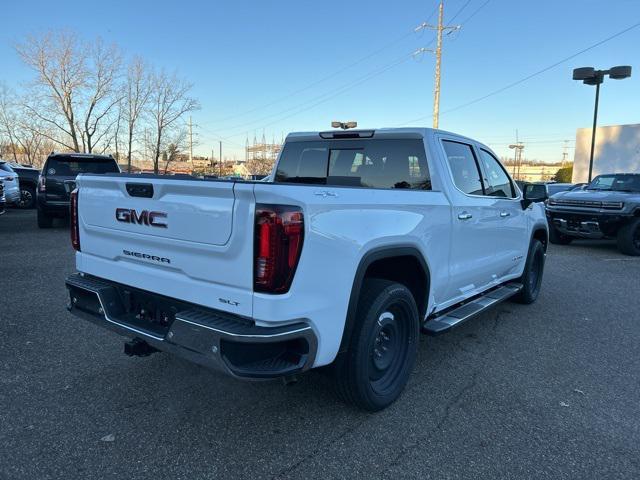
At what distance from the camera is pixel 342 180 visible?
13.5ft

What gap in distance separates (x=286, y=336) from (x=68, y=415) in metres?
1.70

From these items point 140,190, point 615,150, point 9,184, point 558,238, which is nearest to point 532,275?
point 140,190

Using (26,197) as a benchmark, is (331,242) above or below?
above

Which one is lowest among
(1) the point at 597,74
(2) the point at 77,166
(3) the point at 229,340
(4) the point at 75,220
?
(3) the point at 229,340

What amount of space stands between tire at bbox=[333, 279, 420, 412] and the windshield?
9934 millimetres

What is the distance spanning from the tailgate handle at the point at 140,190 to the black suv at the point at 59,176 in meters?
9.48

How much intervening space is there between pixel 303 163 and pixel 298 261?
236cm

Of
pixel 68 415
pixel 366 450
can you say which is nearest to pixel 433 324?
pixel 366 450

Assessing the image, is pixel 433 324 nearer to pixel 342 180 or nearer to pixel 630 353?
pixel 342 180

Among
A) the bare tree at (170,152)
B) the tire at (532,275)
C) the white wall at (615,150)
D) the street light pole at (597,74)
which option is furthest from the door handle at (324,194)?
the bare tree at (170,152)

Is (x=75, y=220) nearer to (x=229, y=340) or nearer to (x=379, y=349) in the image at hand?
(x=229, y=340)

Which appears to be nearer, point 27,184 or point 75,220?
point 75,220

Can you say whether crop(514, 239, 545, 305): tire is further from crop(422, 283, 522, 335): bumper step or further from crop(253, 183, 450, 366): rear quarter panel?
crop(253, 183, 450, 366): rear quarter panel

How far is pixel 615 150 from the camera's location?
32.7 meters
